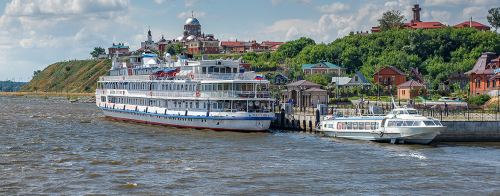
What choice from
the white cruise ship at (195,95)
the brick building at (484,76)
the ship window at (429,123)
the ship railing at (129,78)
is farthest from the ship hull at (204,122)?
the brick building at (484,76)

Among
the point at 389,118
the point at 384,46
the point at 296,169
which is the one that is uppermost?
the point at 384,46

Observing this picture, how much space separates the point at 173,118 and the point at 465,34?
104 m

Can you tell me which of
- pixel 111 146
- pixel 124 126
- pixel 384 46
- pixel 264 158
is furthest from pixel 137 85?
pixel 384 46

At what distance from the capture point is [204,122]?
51.0 m

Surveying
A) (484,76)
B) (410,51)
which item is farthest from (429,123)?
(410,51)

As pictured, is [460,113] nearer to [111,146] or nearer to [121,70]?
[111,146]

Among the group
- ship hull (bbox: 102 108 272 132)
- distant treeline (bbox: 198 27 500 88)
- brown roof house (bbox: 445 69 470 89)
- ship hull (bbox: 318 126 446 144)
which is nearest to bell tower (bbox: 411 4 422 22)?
distant treeline (bbox: 198 27 500 88)

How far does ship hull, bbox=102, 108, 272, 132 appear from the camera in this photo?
48000 mm

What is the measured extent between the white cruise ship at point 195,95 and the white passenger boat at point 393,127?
7568 mm

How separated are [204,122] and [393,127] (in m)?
19.0

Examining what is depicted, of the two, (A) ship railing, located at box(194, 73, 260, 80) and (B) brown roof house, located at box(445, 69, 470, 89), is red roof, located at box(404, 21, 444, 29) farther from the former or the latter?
(A) ship railing, located at box(194, 73, 260, 80)

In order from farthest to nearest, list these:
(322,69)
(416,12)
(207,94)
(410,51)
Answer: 1. (416,12)
2. (410,51)
3. (322,69)
4. (207,94)

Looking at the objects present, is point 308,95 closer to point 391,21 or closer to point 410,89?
point 410,89

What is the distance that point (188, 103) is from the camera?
53.7 meters
